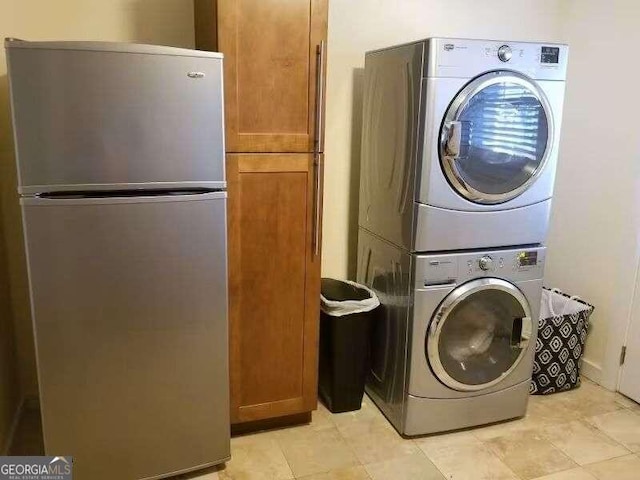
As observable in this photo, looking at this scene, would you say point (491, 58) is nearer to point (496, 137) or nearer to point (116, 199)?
point (496, 137)

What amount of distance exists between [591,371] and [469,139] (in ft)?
5.28

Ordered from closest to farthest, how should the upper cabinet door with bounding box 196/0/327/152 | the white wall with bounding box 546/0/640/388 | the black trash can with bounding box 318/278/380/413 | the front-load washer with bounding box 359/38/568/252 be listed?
the upper cabinet door with bounding box 196/0/327/152 → the front-load washer with bounding box 359/38/568/252 → the black trash can with bounding box 318/278/380/413 → the white wall with bounding box 546/0/640/388

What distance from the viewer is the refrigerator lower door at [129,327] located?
1.69 meters

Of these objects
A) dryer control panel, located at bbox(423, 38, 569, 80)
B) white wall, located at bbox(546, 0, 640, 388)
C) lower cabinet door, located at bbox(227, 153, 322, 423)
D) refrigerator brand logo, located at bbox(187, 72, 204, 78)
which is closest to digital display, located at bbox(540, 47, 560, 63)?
dryer control panel, located at bbox(423, 38, 569, 80)

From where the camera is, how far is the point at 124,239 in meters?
1.72

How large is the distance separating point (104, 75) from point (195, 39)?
0.81 m

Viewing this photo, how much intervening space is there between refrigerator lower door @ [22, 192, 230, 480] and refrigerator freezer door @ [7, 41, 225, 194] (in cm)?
8

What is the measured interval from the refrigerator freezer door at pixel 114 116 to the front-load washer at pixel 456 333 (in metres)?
0.98

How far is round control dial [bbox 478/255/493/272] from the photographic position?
2.23 m

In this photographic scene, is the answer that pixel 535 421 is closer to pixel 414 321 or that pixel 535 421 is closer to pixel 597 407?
pixel 597 407

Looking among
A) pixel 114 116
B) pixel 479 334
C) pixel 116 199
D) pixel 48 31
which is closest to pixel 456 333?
pixel 479 334

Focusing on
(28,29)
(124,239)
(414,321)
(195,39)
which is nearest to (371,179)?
(414,321)

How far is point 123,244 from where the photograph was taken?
172cm

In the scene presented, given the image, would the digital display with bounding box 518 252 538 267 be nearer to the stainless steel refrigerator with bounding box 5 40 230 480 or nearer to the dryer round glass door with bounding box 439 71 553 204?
the dryer round glass door with bounding box 439 71 553 204
